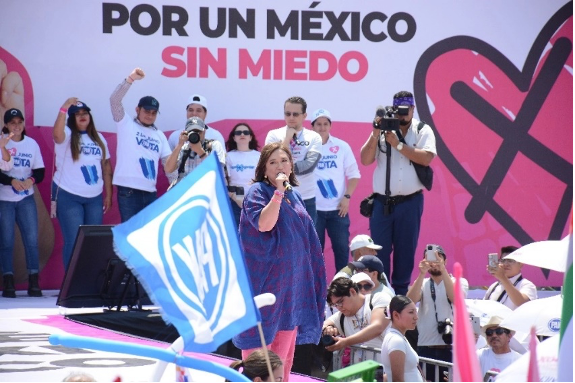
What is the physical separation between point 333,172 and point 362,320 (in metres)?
3.07

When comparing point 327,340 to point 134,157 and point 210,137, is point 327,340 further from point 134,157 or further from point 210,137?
point 134,157

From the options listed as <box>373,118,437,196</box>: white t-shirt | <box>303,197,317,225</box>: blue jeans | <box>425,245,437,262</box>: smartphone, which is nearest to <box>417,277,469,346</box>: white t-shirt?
<box>425,245,437,262</box>: smartphone

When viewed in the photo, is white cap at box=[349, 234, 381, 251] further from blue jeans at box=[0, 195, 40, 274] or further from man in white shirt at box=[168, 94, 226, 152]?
blue jeans at box=[0, 195, 40, 274]

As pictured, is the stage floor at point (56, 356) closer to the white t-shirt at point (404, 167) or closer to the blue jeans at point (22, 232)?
the blue jeans at point (22, 232)

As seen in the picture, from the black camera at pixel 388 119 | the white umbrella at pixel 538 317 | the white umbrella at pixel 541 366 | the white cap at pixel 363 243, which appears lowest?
the white umbrella at pixel 538 317

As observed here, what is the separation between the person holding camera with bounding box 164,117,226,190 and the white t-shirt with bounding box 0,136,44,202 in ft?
4.46

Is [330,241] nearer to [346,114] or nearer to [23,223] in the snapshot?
[346,114]

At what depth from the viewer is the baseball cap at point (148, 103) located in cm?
940

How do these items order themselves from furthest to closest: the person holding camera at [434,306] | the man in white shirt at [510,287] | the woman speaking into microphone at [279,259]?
the man in white shirt at [510,287], the person holding camera at [434,306], the woman speaking into microphone at [279,259]

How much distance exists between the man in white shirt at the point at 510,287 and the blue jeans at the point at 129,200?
133 inches

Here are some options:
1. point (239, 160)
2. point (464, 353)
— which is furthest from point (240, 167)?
point (464, 353)

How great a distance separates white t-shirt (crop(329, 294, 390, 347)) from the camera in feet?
22.0

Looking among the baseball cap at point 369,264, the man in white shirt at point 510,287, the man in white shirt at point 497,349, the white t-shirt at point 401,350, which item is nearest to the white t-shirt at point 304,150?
the baseball cap at point 369,264

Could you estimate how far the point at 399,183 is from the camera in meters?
8.35
